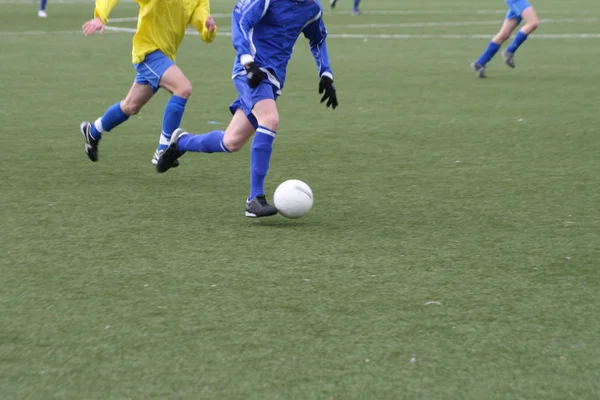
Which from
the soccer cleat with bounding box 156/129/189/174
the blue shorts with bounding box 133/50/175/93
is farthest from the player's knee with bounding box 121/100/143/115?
the soccer cleat with bounding box 156/129/189/174

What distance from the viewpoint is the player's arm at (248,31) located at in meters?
6.51

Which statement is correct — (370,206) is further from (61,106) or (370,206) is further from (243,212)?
(61,106)

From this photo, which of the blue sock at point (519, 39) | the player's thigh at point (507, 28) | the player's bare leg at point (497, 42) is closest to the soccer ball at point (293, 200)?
the player's bare leg at point (497, 42)

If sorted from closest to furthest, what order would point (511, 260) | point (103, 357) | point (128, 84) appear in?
point (103, 357) → point (511, 260) → point (128, 84)

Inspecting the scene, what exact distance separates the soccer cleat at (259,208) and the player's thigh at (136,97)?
2207 millimetres

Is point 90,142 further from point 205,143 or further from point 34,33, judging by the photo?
point 34,33

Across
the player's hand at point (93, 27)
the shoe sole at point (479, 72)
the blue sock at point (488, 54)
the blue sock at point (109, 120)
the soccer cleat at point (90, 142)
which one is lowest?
the shoe sole at point (479, 72)

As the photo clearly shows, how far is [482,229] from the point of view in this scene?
633 cm

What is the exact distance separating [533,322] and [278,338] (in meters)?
1.07

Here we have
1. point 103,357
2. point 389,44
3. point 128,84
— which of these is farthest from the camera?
point 389,44

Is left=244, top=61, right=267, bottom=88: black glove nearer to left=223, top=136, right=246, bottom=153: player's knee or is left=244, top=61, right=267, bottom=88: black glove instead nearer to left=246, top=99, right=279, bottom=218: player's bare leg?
left=246, top=99, right=279, bottom=218: player's bare leg

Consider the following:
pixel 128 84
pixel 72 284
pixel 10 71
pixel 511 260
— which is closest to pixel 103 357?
pixel 72 284

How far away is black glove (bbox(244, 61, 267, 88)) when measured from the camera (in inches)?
256

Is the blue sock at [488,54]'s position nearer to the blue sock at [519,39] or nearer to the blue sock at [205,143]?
the blue sock at [519,39]
